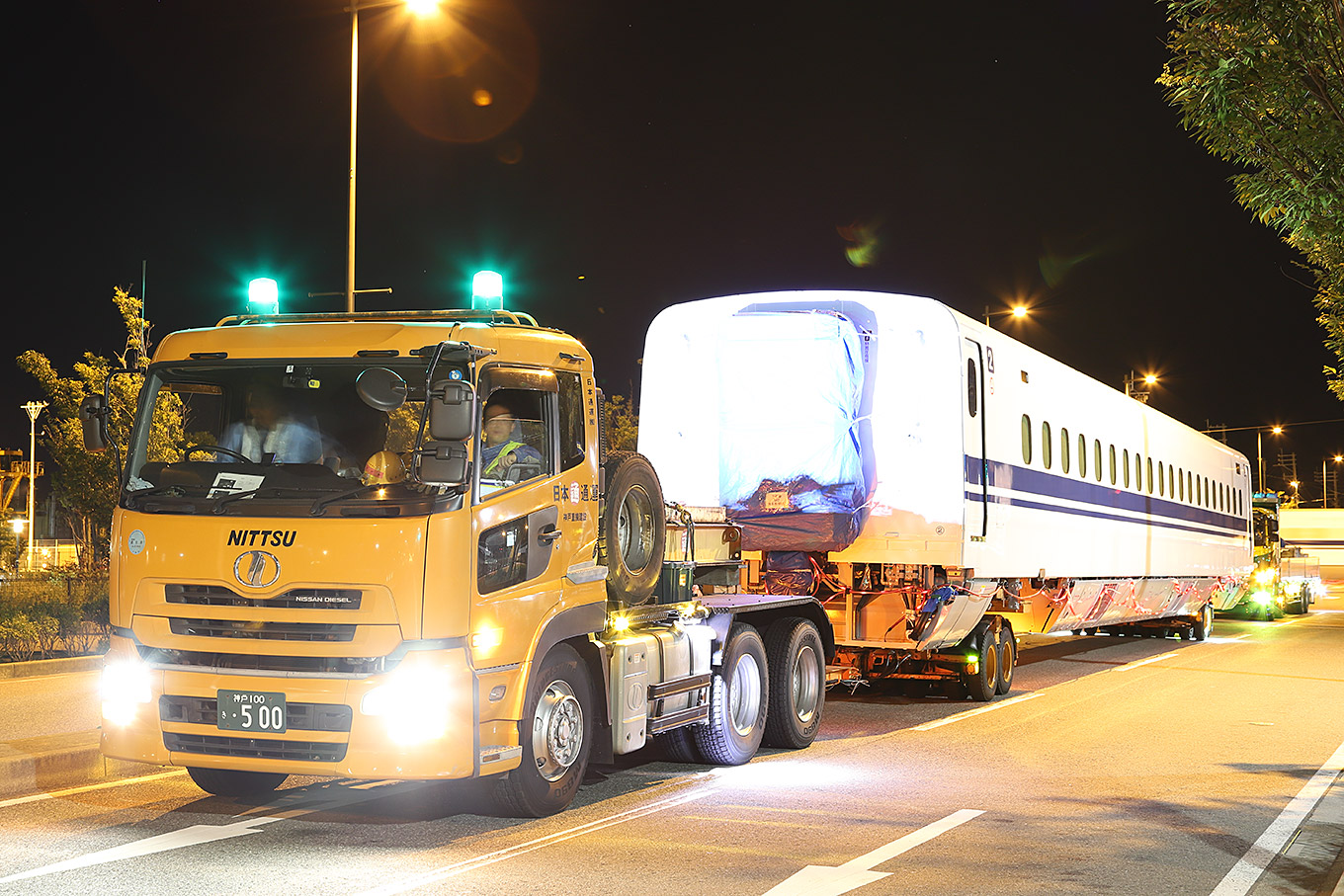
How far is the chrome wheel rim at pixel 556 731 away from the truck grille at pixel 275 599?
1.37 meters

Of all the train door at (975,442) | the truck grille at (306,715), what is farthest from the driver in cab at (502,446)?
the train door at (975,442)

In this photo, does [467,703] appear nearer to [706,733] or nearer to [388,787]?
[388,787]

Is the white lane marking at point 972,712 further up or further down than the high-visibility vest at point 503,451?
further down

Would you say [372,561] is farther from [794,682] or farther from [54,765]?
[794,682]

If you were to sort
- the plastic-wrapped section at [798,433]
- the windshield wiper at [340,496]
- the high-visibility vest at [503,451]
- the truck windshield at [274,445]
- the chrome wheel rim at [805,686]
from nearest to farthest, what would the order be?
the windshield wiper at [340,496]
the truck windshield at [274,445]
the high-visibility vest at [503,451]
the chrome wheel rim at [805,686]
the plastic-wrapped section at [798,433]

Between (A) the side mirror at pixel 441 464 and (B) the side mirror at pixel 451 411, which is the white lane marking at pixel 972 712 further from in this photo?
(B) the side mirror at pixel 451 411

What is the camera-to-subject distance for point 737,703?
11148mm

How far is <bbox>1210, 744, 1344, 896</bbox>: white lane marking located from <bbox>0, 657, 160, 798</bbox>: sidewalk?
23.2 ft

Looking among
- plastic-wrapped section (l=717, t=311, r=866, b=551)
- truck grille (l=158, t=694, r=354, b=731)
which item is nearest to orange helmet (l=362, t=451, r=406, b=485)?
truck grille (l=158, t=694, r=354, b=731)

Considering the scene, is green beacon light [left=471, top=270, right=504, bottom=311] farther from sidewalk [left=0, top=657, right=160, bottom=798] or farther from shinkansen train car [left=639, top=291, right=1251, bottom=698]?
sidewalk [left=0, top=657, right=160, bottom=798]

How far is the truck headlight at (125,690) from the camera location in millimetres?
7992

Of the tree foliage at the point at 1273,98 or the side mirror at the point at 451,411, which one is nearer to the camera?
the side mirror at the point at 451,411

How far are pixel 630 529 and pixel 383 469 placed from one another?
2.29 metres

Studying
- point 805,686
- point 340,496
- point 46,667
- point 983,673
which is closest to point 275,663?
point 340,496
